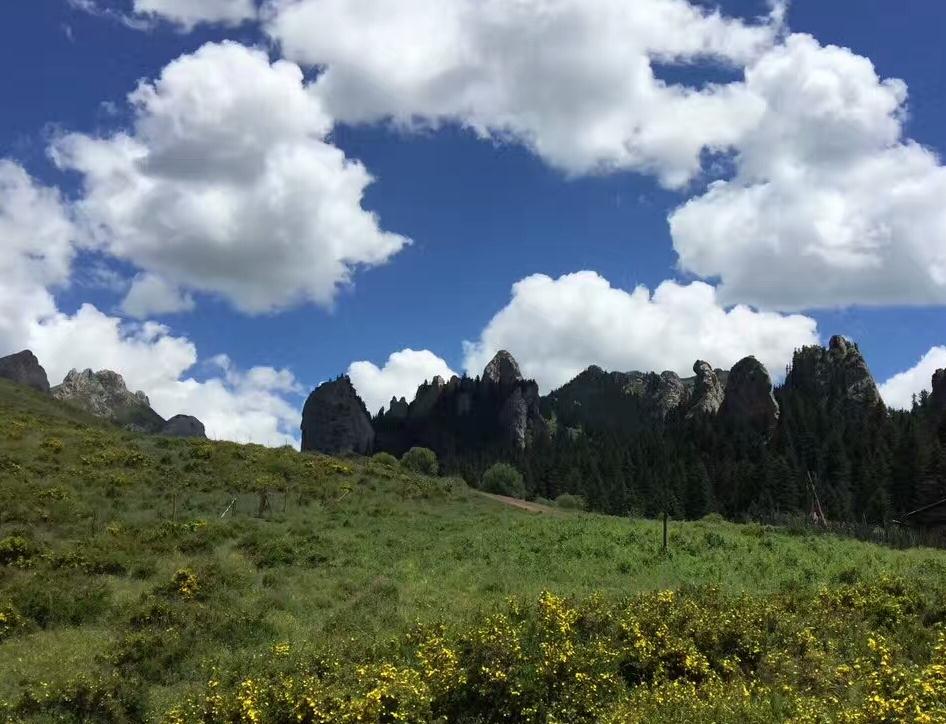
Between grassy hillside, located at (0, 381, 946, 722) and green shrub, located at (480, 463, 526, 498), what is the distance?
2060 inches

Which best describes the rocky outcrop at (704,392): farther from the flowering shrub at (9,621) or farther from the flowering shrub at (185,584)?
the flowering shrub at (9,621)

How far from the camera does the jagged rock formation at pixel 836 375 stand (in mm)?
142375

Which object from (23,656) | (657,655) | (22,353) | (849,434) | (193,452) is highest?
(22,353)

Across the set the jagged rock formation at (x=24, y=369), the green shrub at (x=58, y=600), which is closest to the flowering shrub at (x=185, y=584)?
the green shrub at (x=58, y=600)

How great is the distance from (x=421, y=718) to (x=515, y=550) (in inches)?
717

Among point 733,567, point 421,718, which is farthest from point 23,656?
point 733,567

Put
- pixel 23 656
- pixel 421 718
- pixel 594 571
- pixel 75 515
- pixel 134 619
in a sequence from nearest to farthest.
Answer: pixel 421 718
pixel 23 656
pixel 134 619
pixel 594 571
pixel 75 515

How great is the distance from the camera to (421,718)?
11.9 m

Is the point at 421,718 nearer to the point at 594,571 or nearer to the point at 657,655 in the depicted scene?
the point at 657,655

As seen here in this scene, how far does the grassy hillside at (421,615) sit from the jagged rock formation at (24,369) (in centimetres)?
15209

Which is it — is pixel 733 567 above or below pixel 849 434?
below

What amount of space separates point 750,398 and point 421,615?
142308 mm

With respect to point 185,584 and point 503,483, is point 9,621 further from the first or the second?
point 503,483

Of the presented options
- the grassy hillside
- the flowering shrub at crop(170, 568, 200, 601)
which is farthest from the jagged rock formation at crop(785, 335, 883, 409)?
the flowering shrub at crop(170, 568, 200, 601)
